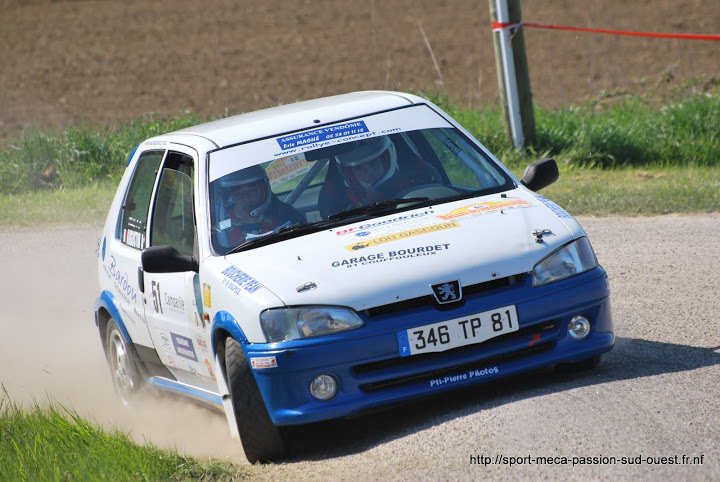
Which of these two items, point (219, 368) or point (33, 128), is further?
point (33, 128)

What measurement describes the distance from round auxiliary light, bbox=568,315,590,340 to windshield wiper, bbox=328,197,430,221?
44.5 inches

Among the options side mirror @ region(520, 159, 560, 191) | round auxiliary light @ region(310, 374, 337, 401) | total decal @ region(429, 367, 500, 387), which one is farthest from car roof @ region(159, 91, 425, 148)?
total decal @ region(429, 367, 500, 387)

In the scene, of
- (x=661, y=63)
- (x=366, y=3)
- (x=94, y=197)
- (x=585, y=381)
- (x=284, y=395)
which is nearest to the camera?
(x=284, y=395)

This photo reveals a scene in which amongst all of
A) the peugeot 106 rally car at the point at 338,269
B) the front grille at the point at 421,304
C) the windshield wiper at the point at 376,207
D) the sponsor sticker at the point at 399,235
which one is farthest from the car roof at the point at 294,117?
the front grille at the point at 421,304

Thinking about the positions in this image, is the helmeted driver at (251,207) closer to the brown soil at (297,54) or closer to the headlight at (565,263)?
the headlight at (565,263)

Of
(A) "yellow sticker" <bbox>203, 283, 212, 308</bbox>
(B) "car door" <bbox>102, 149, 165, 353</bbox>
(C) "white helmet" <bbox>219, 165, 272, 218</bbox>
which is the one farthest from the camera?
(B) "car door" <bbox>102, 149, 165, 353</bbox>

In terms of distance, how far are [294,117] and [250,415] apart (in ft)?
6.72

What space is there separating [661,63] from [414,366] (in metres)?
16.3

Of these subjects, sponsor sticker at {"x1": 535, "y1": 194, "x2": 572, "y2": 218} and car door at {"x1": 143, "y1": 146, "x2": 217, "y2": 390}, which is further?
car door at {"x1": 143, "y1": 146, "x2": 217, "y2": 390}

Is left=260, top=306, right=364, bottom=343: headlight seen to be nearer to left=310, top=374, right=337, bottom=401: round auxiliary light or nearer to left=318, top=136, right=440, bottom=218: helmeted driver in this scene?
left=310, top=374, right=337, bottom=401: round auxiliary light

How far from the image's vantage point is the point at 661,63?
19.9m

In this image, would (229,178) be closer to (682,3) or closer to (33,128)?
(33,128)

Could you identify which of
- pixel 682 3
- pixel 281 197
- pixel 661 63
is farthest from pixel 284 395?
pixel 682 3

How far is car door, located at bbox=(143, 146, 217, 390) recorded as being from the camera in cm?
575
